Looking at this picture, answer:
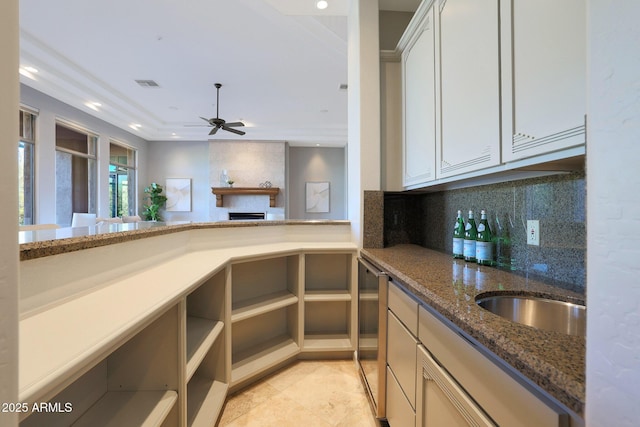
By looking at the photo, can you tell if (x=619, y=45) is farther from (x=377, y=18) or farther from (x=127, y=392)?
(x=377, y=18)

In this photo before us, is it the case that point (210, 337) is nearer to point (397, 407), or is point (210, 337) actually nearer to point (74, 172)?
point (397, 407)

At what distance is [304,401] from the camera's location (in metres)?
1.79

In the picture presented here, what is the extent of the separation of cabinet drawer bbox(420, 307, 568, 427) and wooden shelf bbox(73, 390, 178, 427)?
0.95m

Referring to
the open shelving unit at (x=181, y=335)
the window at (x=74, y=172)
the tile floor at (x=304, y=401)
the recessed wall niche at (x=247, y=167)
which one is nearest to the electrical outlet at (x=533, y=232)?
the open shelving unit at (x=181, y=335)


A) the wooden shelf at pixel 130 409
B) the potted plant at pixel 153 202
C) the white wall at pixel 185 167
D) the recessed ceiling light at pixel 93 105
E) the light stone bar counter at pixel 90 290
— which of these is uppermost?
the recessed ceiling light at pixel 93 105

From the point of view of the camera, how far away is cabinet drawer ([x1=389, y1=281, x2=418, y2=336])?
3.59ft

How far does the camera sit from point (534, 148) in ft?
2.99

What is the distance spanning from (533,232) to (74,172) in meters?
7.03

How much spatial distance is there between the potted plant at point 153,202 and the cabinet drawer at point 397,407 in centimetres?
744

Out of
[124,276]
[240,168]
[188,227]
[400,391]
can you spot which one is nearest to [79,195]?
[240,168]

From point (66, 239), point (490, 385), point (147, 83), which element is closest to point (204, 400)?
point (66, 239)

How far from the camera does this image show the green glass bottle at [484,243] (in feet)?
4.67

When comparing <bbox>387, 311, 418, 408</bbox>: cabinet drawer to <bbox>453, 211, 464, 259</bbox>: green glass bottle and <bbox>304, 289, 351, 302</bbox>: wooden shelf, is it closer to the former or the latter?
<bbox>453, 211, 464, 259</bbox>: green glass bottle

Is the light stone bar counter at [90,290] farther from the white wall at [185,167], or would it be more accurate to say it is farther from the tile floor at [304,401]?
the white wall at [185,167]
